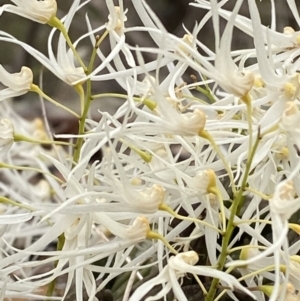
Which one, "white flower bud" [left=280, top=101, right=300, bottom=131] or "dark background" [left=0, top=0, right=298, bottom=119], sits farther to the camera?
"dark background" [left=0, top=0, right=298, bottom=119]

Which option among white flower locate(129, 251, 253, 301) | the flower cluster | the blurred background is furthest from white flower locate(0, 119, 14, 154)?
the blurred background

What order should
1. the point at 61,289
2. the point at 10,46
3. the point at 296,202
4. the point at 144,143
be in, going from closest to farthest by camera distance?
the point at 296,202 < the point at 144,143 < the point at 61,289 < the point at 10,46

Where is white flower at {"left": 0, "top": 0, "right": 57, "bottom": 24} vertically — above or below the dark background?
above

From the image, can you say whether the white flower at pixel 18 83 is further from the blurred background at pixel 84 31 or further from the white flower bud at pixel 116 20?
the blurred background at pixel 84 31

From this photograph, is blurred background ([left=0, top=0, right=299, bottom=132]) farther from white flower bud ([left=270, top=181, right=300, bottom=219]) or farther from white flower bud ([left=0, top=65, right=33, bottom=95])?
white flower bud ([left=270, top=181, right=300, bottom=219])

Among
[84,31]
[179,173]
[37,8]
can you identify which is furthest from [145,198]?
[84,31]

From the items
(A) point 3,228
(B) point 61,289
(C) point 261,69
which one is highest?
(C) point 261,69

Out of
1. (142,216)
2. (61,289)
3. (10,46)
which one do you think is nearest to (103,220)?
(142,216)

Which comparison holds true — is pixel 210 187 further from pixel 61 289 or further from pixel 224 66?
pixel 61 289

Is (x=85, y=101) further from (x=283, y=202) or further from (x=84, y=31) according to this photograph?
(x=84, y=31)
